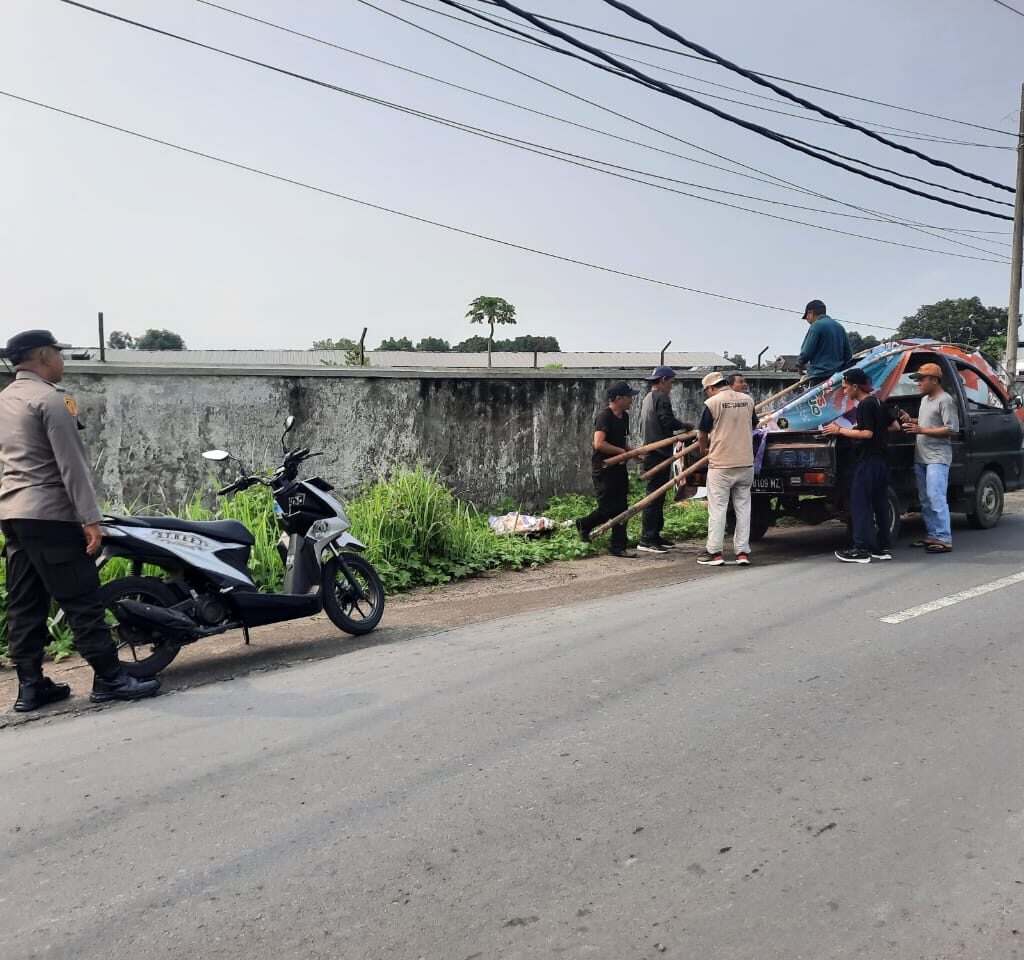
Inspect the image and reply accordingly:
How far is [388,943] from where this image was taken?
8.01 feet

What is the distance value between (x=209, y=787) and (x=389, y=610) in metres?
3.22

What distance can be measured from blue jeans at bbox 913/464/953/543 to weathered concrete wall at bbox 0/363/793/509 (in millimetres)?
4332

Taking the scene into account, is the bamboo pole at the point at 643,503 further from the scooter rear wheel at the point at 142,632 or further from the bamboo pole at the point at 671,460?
the scooter rear wheel at the point at 142,632

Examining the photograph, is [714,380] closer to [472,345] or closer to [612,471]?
[612,471]

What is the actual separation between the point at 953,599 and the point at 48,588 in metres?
5.85

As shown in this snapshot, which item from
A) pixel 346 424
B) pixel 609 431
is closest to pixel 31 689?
pixel 346 424

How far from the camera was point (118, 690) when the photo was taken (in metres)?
4.59

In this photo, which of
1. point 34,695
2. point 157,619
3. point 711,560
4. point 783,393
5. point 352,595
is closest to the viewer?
point 34,695

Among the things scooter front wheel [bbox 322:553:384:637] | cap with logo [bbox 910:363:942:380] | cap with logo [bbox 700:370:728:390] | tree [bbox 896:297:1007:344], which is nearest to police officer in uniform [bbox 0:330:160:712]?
scooter front wheel [bbox 322:553:384:637]

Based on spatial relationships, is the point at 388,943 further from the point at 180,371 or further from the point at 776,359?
the point at 776,359

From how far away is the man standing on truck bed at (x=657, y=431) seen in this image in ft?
30.2

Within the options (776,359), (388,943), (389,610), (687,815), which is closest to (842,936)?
(687,815)

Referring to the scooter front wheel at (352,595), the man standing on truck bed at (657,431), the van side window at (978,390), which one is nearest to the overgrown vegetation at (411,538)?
the man standing on truck bed at (657,431)

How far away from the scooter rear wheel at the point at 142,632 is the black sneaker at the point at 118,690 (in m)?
0.14
